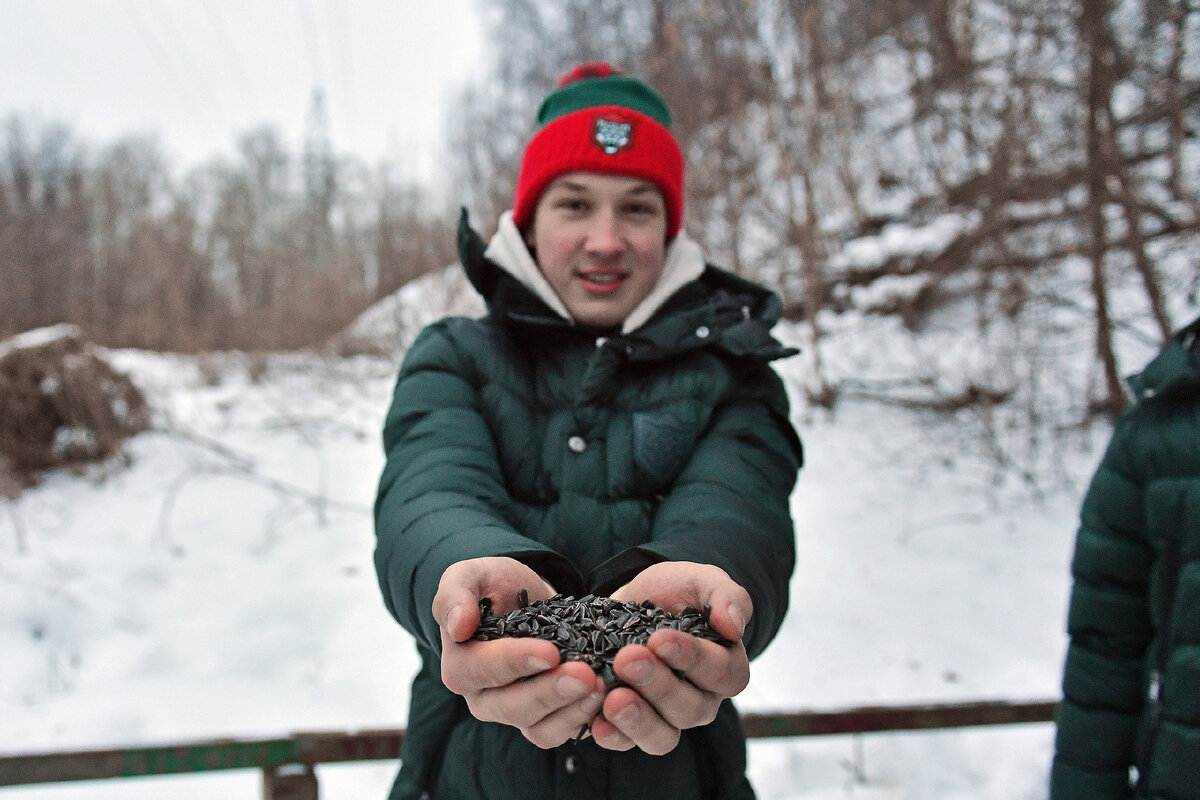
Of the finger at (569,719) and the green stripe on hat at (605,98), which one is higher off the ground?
the green stripe on hat at (605,98)

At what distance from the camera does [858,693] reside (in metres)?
3.67

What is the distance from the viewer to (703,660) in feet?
2.64

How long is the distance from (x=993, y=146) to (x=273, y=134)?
36031 mm

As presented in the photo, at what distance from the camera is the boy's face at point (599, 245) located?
140 centimetres

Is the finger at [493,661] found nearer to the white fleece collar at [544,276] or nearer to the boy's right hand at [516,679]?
the boy's right hand at [516,679]

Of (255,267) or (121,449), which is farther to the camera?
(255,267)

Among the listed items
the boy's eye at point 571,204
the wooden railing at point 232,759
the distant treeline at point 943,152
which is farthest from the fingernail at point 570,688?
the distant treeline at point 943,152

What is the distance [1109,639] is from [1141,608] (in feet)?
0.34

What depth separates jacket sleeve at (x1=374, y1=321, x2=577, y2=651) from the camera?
0.99 metres

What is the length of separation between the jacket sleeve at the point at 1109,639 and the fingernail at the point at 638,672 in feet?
4.95

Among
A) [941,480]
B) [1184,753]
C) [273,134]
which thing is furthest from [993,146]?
[273,134]

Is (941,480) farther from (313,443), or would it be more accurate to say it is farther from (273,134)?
(273,134)

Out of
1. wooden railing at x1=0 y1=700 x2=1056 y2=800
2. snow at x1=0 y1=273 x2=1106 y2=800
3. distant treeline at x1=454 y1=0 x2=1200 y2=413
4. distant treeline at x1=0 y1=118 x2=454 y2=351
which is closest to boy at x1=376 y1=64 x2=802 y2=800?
wooden railing at x1=0 y1=700 x2=1056 y2=800

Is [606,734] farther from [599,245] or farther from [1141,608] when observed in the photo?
[1141,608]
